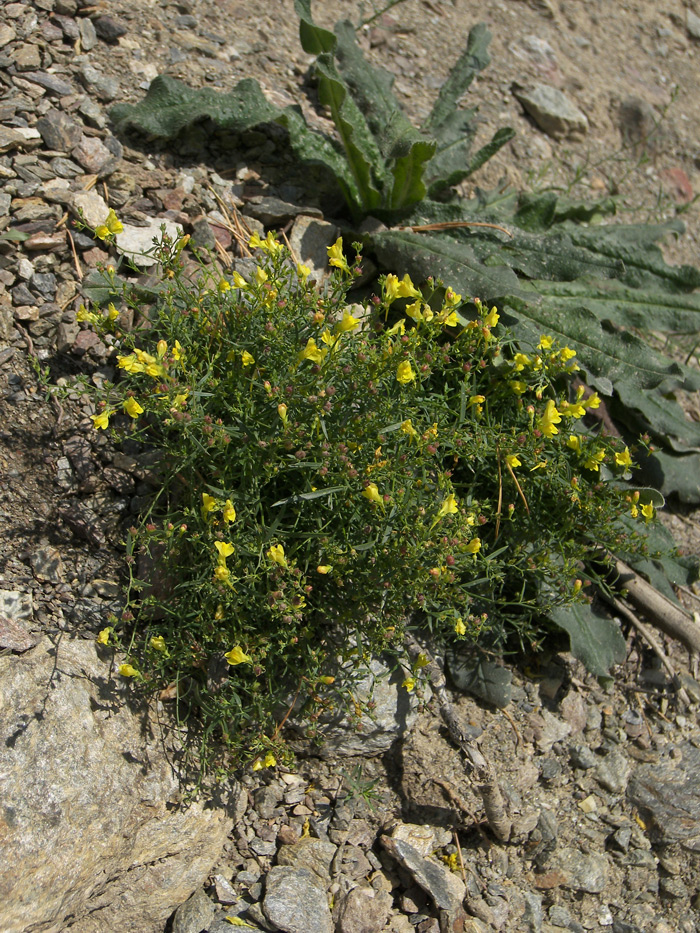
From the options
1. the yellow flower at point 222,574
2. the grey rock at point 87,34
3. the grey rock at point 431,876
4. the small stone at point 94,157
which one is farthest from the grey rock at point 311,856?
the grey rock at point 87,34

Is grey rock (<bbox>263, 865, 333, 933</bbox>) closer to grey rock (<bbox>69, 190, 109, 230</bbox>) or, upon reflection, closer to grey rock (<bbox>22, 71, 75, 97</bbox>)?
grey rock (<bbox>69, 190, 109, 230</bbox>)

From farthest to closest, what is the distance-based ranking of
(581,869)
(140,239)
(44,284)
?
(140,239)
(44,284)
(581,869)

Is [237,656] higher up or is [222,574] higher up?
[222,574]

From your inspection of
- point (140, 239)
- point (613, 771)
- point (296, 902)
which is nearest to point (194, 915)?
point (296, 902)

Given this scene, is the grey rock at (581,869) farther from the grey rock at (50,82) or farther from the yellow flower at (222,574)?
the grey rock at (50,82)

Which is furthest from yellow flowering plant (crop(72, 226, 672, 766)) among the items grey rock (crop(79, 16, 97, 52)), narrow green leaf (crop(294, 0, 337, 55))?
narrow green leaf (crop(294, 0, 337, 55))

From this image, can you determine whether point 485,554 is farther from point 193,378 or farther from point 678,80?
point 678,80

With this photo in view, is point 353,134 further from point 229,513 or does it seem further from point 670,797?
point 670,797
